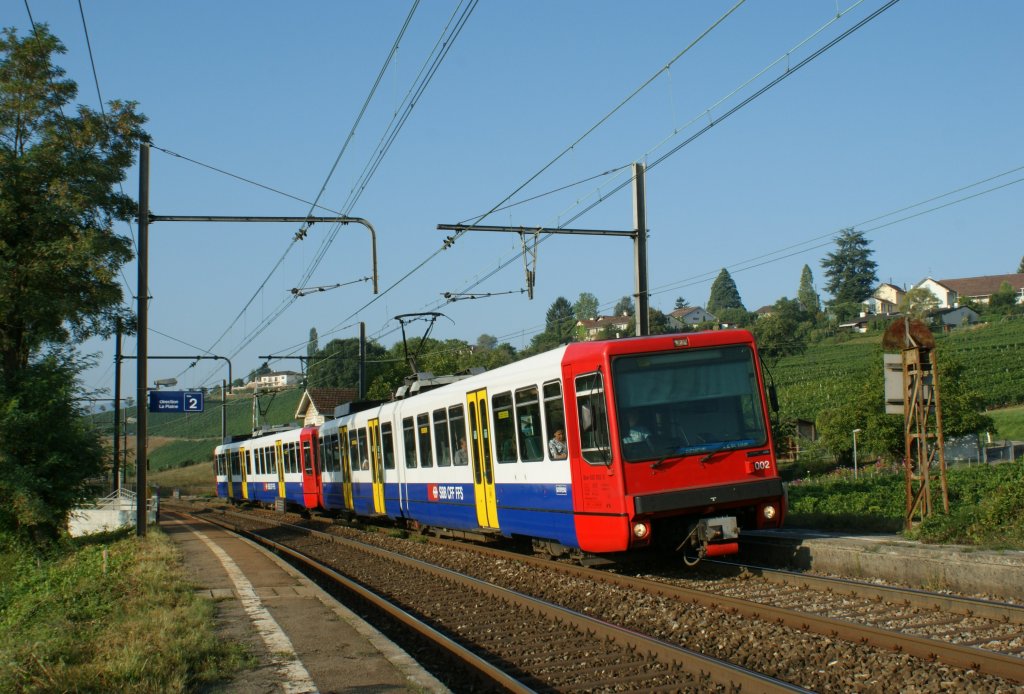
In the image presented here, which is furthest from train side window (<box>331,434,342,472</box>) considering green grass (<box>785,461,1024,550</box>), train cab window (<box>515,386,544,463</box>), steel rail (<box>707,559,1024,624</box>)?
steel rail (<box>707,559,1024,624</box>)

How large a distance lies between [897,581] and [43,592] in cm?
1242

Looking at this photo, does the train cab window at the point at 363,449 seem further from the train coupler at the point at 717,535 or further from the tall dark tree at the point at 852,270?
the tall dark tree at the point at 852,270

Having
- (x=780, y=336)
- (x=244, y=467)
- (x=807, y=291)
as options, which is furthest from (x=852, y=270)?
(x=244, y=467)

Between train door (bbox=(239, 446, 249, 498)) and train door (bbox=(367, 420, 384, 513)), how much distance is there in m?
22.8

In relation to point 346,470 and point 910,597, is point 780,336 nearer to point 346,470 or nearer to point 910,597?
point 346,470

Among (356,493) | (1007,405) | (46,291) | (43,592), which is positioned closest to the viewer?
(43,592)

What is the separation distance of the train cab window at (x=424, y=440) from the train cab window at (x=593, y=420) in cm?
621

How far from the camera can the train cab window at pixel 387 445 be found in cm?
1970

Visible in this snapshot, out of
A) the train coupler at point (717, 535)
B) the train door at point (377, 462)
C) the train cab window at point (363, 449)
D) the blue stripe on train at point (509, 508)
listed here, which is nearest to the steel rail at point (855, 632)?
the train coupler at point (717, 535)

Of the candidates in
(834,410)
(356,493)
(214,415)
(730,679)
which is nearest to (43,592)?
(356,493)

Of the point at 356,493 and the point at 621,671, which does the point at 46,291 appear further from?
the point at 621,671

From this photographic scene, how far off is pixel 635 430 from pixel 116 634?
5.58m

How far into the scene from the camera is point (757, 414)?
11.3m

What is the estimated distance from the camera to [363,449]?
22.4 meters
